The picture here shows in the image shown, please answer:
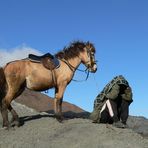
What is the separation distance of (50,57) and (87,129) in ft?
11.0

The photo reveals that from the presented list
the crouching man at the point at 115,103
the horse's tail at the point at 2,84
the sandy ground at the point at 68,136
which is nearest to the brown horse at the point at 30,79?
the horse's tail at the point at 2,84

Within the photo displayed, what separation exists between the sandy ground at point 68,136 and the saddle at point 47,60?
60.8 inches

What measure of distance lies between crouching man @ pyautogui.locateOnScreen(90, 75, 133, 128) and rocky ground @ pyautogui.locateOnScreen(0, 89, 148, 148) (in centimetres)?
35

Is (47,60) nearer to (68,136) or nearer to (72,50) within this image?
(72,50)

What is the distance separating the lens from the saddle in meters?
14.3

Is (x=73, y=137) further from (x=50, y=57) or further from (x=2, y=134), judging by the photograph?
(x=50, y=57)

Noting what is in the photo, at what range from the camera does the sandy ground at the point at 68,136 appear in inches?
426

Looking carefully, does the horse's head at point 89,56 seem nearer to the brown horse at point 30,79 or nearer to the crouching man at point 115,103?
the brown horse at point 30,79

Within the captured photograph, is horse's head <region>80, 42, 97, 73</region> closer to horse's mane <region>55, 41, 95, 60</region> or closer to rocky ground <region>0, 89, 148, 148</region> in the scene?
horse's mane <region>55, 41, 95, 60</region>

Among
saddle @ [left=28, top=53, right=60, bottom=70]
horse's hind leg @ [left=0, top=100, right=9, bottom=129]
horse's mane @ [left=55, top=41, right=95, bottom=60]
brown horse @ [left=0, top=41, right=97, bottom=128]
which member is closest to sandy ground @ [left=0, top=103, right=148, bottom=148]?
horse's hind leg @ [left=0, top=100, right=9, bottom=129]

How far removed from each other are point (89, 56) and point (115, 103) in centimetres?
292

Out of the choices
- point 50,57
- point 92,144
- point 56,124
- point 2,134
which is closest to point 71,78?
point 50,57

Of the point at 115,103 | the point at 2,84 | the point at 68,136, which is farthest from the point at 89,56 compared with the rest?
the point at 68,136

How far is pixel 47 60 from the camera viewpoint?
14.4 meters
